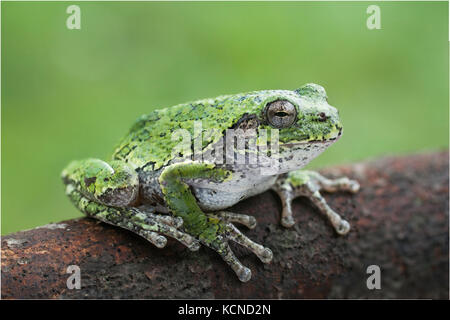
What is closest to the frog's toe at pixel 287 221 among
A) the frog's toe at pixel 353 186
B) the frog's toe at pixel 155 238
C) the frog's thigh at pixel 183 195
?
the frog's thigh at pixel 183 195

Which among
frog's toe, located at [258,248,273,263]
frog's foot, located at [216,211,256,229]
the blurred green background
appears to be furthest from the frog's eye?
the blurred green background

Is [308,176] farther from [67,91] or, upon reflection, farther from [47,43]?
[47,43]

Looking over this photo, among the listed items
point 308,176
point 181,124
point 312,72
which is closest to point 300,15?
point 312,72

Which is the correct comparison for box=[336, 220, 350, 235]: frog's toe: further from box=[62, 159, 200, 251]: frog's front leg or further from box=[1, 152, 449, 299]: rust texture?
box=[62, 159, 200, 251]: frog's front leg

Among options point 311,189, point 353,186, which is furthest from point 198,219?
point 353,186

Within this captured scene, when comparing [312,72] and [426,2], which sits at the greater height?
[426,2]
